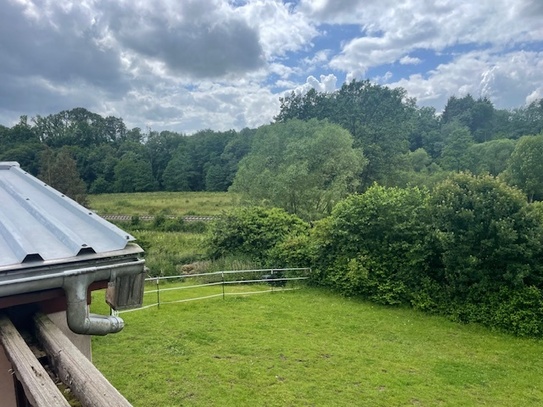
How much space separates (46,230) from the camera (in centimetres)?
241

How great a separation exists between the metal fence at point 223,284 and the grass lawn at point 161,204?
18.8 metres

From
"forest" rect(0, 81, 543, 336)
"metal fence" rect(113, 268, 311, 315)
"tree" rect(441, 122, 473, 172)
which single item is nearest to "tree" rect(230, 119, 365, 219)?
"forest" rect(0, 81, 543, 336)

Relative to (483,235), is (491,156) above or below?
above

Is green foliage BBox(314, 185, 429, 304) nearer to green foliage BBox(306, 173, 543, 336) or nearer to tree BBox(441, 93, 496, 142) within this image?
green foliage BBox(306, 173, 543, 336)

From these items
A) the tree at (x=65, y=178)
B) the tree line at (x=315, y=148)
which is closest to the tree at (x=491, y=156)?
the tree line at (x=315, y=148)

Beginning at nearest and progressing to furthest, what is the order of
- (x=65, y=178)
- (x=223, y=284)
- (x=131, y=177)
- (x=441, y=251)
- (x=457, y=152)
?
(x=441, y=251) < (x=223, y=284) < (x=65, y=178) < (x=457, y=152) < (x=131, y=177)

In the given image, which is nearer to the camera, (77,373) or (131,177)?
(77,373)

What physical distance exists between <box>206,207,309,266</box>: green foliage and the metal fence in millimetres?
1193

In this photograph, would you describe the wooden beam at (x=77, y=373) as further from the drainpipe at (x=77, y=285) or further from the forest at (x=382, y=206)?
the forest at (x=382, y=206)

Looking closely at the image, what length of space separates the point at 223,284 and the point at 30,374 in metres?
11.9

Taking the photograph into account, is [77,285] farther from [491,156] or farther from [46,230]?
[491,156]

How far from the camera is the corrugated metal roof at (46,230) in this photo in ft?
6.47

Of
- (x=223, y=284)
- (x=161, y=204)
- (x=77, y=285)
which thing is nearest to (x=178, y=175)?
(x=161, y=204)

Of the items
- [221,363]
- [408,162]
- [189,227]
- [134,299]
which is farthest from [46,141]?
[134,299]
